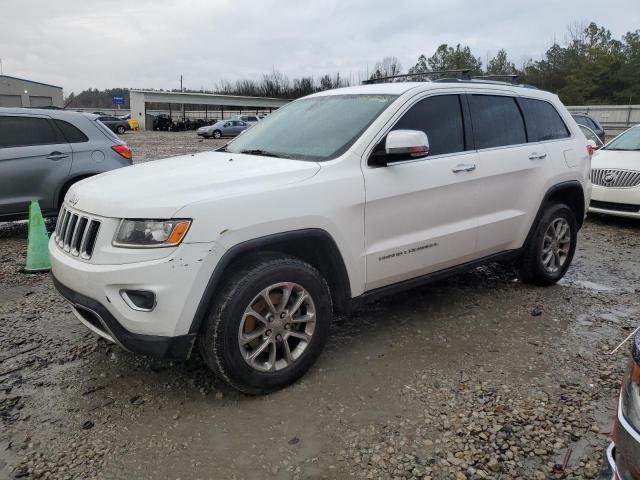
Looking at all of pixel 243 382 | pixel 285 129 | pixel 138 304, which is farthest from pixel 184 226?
pixel 285 129

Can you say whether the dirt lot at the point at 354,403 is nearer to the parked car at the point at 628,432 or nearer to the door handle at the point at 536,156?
the parked car at the point at 628,432

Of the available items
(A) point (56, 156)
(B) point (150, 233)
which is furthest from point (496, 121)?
(A) point (56, 156)

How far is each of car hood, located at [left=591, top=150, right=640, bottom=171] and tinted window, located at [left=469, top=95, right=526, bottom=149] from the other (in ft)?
14.7

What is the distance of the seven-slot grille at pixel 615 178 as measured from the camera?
775 centimetres

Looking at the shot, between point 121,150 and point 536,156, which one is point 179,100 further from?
point 536,156

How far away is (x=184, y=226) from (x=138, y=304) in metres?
0.48

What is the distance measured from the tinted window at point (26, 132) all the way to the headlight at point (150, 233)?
4960 mm

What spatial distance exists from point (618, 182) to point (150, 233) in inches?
302

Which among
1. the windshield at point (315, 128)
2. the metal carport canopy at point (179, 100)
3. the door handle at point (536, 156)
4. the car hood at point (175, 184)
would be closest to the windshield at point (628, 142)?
the door handle at point (536, 156)

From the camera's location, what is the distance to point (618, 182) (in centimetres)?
792

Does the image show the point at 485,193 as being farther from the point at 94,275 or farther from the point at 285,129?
the point at 94,275

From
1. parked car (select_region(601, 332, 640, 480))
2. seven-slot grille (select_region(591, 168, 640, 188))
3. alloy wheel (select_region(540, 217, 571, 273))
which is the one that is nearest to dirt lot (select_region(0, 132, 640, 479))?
alloy wheel (select_region(540, 217, 571, 273))

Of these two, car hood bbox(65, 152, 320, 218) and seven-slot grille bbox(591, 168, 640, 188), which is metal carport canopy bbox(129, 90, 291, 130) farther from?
car hood bbox(65, 152, 320, 218)

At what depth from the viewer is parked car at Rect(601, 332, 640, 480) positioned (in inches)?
62.5
